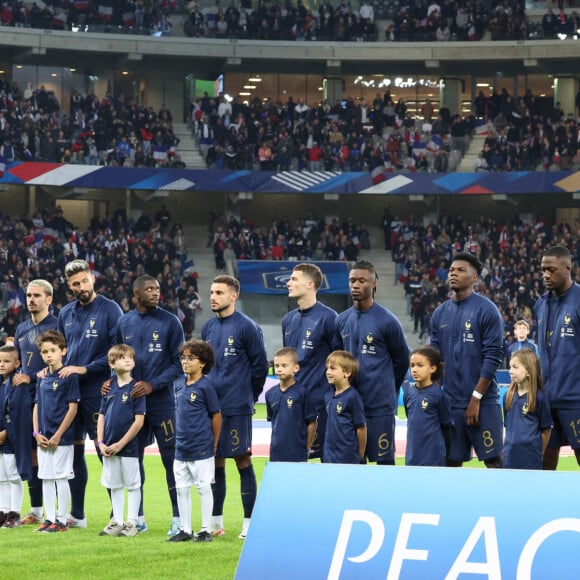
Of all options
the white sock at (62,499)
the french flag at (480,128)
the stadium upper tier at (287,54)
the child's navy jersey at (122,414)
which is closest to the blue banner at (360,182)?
the french flag at (480,128)

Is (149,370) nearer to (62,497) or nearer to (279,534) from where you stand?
(62,497)

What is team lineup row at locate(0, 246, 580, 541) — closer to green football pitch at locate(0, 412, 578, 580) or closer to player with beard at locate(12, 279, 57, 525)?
player with beard at locate(12, 279, 57, 525)

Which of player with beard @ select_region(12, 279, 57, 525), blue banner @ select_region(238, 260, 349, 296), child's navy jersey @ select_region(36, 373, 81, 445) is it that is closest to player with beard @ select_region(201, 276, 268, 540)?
child's navy jersey @ select_region(36, 373, 81, 445)

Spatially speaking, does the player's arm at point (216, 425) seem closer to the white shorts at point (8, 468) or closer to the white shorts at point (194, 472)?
the white shorts at point (194, 472)

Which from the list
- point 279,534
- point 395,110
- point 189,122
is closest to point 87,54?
point 189,122

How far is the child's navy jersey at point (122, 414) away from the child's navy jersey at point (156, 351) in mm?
216

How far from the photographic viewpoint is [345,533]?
249 inches

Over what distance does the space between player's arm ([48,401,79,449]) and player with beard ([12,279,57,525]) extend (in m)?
0.62

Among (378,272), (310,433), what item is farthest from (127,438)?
(378,272)

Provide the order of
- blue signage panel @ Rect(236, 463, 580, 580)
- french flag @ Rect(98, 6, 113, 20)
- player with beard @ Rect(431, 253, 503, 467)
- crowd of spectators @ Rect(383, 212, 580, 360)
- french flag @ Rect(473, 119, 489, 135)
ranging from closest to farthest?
blue signage panel @ Rect(236, 463, 580, 580) → player with beard @ Rect(431, 253, 503, 467) → crowd of spectators @ Rect(383, 212, 580, 360) → french flag @ Rect(98, 6, 113, 20) → french flag @ Rect(473, 119, 489, 135)

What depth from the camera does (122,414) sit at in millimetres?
10414

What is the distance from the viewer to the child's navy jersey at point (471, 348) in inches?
383

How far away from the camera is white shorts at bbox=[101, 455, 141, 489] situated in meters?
10.4

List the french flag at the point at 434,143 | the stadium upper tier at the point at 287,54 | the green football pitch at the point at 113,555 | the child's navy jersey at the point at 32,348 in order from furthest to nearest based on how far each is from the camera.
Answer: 1. the stadium upper tier at the point at 287,54
2. the french flag at the point at 434,143
3. the child's navy jersey at the point at 32,348
4. the green football pitch at the point at 113,555
